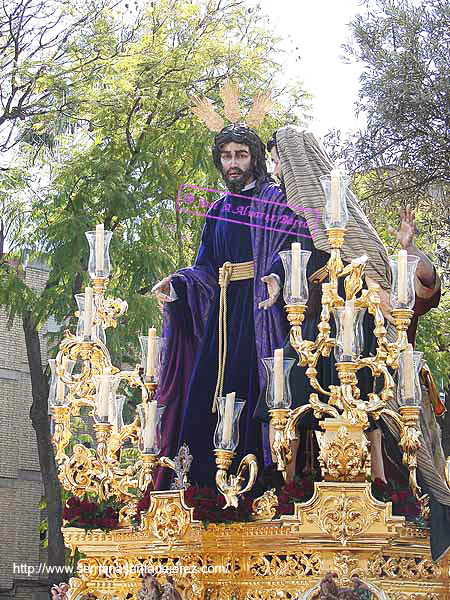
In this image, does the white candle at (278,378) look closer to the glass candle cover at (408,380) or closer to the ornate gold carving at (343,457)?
the ornate gold carving at (343,457)

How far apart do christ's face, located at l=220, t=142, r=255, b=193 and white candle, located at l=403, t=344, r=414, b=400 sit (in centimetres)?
281

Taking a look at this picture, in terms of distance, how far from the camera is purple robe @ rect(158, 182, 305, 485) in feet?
33.2

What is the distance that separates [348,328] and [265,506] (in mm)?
1475

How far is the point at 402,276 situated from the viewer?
837cm

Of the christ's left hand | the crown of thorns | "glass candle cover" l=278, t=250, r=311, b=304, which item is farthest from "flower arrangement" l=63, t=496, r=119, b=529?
the crown of thorns

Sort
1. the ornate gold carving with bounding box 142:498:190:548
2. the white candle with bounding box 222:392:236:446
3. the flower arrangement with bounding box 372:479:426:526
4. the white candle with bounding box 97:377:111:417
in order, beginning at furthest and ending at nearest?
the white candle with bounding box 97:377:111:417 → the ornate gold carving with bounding box 142:498:190:548 → the white candle with bounding box 222:392:236:446 → the flower arrangement with bounding box 372:479:426:526

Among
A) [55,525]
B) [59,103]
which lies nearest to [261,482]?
[55,525]

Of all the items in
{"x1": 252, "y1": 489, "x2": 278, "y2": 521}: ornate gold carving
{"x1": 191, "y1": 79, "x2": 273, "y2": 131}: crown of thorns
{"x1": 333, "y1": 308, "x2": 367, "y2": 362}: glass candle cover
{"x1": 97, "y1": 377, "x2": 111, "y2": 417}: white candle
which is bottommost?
{"x1": 252, "y1": 489, "x2": 278, "y2": 521}: ornate gold carving

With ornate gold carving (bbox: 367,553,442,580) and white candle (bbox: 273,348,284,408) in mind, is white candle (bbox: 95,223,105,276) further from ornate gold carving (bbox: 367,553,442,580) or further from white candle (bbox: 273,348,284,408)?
ornate gold carving (bbox: 367,553,442,580)

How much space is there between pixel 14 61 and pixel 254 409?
31.1 feet

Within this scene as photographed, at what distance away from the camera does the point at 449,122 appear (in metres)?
15.1

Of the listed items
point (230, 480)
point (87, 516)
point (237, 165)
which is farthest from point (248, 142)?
point (87, 516)

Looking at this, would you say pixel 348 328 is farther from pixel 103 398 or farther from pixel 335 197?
pixel 103 398

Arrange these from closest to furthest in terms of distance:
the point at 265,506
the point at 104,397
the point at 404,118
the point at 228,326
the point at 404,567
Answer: the point at 404,567, the point at 265,506, the point at 104,397, the point at 228,326, the point at 404,118
